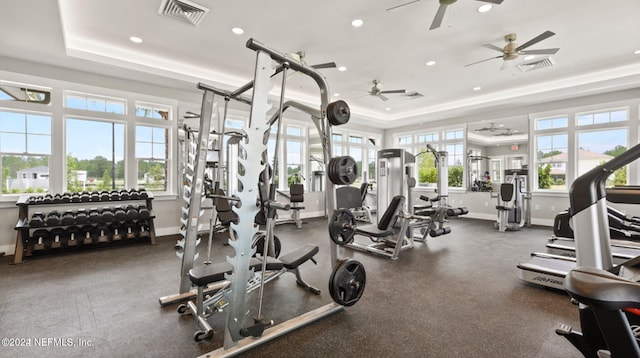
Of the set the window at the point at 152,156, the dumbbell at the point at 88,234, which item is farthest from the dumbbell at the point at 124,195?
the dumbbell at the point at 88,234

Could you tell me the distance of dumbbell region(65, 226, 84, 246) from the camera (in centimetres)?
418

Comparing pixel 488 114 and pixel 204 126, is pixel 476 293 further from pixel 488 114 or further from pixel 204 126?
pixel 488 114

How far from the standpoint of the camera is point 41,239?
13.2 feet

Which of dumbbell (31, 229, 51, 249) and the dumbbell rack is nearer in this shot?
the dumbbell rack

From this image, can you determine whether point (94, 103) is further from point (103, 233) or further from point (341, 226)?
point (341, 226)

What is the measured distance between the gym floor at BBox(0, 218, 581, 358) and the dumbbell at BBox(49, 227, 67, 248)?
16 cm

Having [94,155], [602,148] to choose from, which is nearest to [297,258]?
[94,155]

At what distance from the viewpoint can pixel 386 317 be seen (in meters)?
2.37

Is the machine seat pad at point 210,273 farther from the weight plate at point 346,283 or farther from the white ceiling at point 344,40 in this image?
the white ceiling at point 344,40

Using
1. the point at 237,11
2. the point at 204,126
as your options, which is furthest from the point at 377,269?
the point at 237,11

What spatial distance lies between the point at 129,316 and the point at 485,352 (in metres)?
2.74

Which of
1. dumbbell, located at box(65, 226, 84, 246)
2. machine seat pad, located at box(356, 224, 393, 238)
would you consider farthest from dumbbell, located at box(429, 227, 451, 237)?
dumbbell, located at box(65, 226, 84, 246)

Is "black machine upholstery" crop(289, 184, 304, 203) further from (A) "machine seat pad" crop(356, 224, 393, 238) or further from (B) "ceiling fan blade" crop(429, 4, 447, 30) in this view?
(B) "ceiling fan blade" crop(429, 4, 447, 30)

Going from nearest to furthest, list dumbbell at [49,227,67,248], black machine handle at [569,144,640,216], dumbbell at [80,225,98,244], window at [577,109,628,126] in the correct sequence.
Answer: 1. black machine handle at [569,144,640,216]
2. dumbbell at [49,227,67,248]
3. dumbbell at [80,225,98,244]
4. window at [577,109,628,126]
